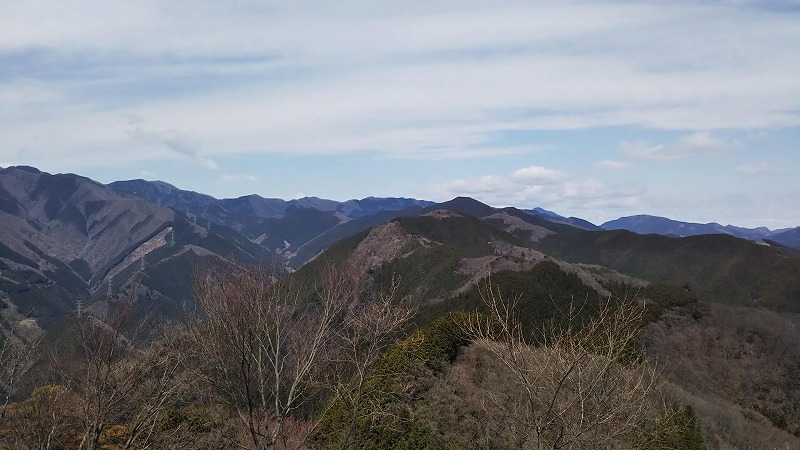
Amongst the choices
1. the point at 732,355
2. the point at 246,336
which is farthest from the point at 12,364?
the point at 732,355

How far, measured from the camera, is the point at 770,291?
188 m

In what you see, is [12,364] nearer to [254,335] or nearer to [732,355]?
[254,335]

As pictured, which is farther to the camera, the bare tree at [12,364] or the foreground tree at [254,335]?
the bare tree at [12,364]

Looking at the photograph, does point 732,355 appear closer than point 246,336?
No

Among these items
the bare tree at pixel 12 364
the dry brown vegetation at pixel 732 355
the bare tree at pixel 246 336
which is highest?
the bare tree at pixel 246 336

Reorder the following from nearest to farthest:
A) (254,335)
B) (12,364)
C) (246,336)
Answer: (246,336) → (254,335) → (12,364)

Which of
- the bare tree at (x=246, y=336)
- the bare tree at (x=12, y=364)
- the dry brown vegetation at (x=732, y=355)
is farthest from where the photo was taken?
the dry brown vegetation at (x=732, y=355)

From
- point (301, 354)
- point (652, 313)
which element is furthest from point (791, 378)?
point (301, 354)

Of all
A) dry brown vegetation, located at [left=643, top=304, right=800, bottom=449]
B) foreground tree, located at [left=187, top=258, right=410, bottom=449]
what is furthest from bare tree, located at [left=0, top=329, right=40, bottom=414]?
dry brown vegetation, located at [left=643, top=304, right=800, bottom=449]

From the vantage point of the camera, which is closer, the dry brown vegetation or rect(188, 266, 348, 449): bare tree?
rect(188, 266, 348, 449): bare tree

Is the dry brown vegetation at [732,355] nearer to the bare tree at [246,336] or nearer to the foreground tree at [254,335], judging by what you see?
the foreground tree at [254,335]

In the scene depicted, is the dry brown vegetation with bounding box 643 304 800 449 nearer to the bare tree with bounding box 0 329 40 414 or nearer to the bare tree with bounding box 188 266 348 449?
the bare tree with bounding box 188 266 348 449

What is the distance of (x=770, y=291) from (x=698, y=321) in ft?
411

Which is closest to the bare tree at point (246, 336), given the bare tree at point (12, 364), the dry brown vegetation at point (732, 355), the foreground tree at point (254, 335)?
the foreground tree at point (254, 335)
